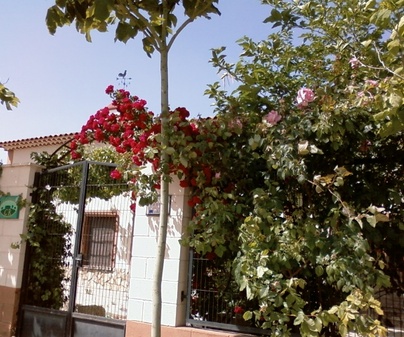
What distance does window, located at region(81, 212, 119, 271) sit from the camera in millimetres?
5402

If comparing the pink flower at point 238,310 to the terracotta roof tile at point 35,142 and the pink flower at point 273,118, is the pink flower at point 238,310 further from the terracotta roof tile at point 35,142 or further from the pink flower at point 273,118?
the terracotta roof tile at point 35,142

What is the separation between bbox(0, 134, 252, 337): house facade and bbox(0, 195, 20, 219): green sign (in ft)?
0.14

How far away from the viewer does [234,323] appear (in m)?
4.20

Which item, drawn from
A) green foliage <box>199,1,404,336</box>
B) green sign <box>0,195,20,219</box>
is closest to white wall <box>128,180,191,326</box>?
Answer: green foliage <box>199,1,404,336</box>

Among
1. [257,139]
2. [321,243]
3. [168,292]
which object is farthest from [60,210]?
[321,243]

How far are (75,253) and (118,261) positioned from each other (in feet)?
1.61

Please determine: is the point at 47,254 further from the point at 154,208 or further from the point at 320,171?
the point at 320,171

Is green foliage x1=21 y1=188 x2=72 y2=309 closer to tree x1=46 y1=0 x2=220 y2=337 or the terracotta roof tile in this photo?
tree x1=46 y1=0 x2=220 y2=337

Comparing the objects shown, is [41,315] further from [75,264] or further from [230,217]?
[230,217]

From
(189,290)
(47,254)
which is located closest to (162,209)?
(189,290)

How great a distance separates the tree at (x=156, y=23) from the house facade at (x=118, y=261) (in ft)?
2.60

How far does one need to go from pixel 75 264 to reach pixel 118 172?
1.39m

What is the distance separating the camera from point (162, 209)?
3.70 meters

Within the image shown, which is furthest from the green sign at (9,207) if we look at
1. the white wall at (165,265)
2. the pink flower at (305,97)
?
the pink flower at (305,97)
